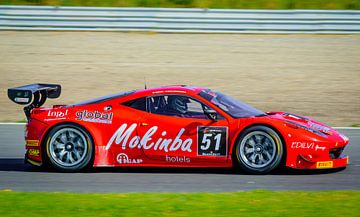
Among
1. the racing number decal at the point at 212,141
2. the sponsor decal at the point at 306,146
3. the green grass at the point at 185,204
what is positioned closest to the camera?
the green grass at the point at 185,204

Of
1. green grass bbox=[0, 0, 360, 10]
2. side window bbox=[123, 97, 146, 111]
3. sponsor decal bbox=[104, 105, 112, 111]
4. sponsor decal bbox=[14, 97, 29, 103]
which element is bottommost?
sponsor decal bbox=[104, 105, 112, 111]

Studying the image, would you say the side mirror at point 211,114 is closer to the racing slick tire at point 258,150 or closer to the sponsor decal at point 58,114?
the racing slick tire at point 258,150

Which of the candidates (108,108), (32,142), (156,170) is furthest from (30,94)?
(156,170)

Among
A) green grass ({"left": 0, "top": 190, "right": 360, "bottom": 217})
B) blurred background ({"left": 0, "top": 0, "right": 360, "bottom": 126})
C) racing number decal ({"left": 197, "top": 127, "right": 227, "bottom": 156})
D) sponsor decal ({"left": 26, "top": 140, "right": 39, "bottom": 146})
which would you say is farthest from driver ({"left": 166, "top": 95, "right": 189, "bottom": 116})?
blurred background ({"left": 0, "top": 0, "right": 360, "bottom": 126})

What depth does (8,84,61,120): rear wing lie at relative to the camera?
→ 1046 centimetres

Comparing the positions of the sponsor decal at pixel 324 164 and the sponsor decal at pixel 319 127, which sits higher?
the sponsor decal at pixel 319 127

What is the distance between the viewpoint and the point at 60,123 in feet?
33.2

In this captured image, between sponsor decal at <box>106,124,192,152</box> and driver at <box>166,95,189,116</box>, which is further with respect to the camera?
driver at <box>166,95,189,116</box>

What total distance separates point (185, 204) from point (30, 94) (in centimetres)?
378

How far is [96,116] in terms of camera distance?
1011cm

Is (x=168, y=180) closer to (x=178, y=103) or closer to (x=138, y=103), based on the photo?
(x=178, y=103)

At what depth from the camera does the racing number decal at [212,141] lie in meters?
9.75

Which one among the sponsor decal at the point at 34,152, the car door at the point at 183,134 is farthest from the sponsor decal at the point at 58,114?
the car door at the point at 183,134

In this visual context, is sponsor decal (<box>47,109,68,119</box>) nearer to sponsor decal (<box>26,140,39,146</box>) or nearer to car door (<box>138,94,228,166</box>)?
sponsor decal (<box>26,140,39,146</box>)
